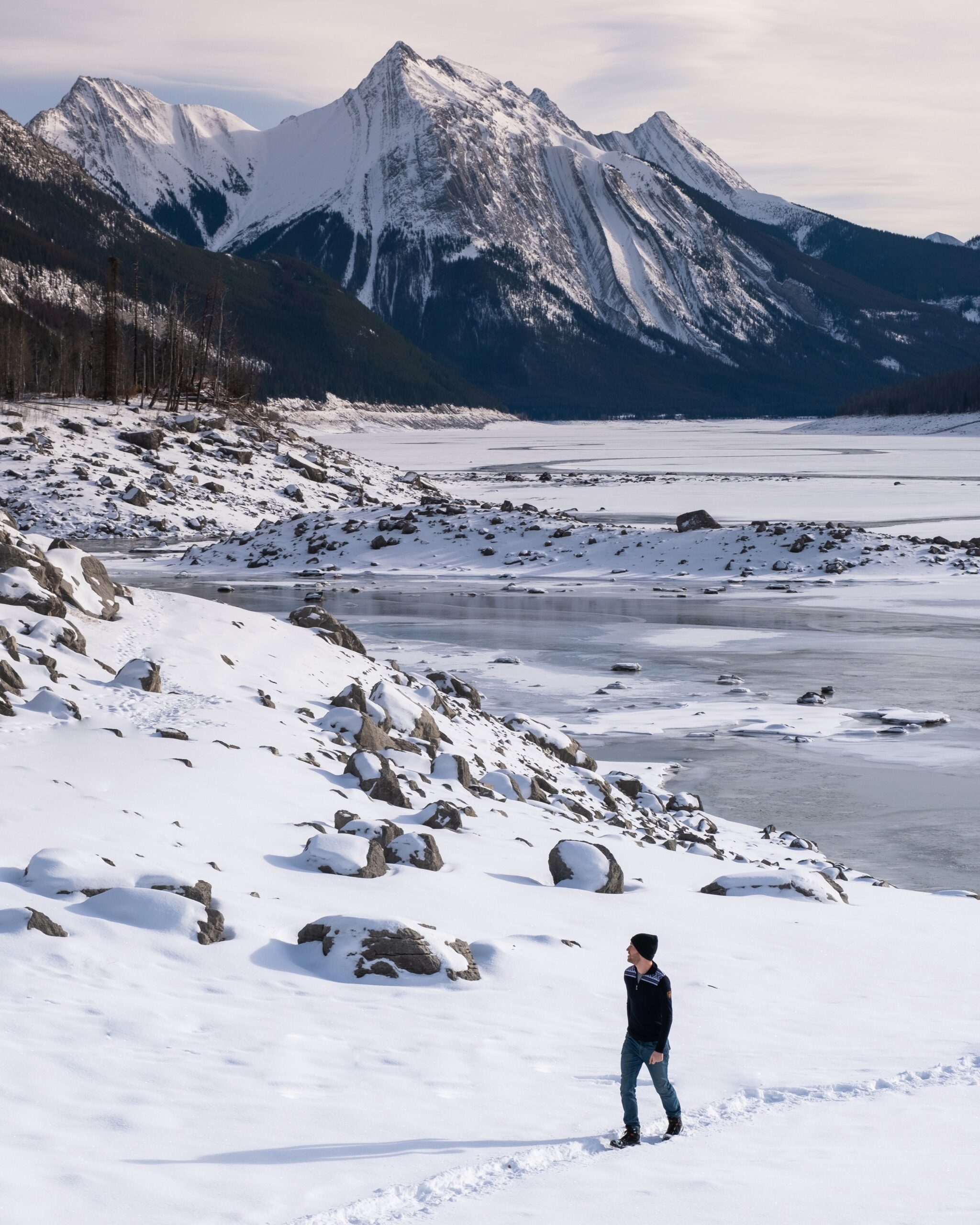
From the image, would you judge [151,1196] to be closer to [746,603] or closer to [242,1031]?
[242,1031]

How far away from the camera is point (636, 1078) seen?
6969mm

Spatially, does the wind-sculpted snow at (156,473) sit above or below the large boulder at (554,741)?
above

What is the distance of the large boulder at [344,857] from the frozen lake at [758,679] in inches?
237

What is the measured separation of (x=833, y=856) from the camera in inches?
589

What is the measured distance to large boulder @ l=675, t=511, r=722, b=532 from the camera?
46.9 m

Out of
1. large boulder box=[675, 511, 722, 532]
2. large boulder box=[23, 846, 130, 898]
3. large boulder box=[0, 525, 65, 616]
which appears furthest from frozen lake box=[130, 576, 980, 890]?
large boulder box=[675, 511, 722, 532]

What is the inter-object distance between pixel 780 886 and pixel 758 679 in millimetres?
12021

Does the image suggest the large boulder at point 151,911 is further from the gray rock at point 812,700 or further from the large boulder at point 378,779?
the gray rock at point 812,700

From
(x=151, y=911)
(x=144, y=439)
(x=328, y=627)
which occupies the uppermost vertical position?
(x=144, y=439)

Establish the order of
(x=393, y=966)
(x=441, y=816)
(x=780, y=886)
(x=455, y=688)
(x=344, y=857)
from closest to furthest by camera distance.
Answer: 1. (x=393, y=966)
2. (x=344, y=857)
3. (x=780, y=886)
4. (x=441, y=816)
5. (x=455, y=688)

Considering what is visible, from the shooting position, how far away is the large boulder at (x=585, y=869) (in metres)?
12.4

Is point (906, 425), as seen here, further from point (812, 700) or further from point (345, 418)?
point (812, 700)

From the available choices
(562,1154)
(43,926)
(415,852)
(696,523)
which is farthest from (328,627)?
(696,523)

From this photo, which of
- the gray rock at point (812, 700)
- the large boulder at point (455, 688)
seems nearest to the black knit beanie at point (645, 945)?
the large boulder at point (455, 688)
